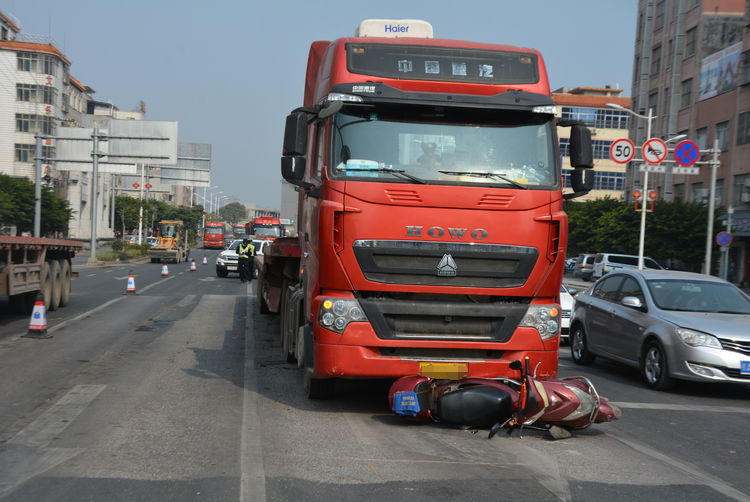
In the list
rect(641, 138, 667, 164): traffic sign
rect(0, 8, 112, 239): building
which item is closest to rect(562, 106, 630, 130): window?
rect(0, 8, 112, 239): building

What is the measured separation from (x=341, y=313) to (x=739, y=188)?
3866cm

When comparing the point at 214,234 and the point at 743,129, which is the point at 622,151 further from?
the point at 214,234

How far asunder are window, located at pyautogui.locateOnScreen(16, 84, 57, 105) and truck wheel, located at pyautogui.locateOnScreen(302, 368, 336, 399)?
6802cm

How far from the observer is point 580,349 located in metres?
11.6

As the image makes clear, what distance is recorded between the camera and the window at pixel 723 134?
40.9m

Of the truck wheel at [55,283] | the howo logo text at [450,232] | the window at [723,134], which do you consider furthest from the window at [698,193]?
the howo logo text at [450,232]

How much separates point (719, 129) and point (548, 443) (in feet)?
136

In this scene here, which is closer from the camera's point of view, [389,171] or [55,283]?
[389,171]

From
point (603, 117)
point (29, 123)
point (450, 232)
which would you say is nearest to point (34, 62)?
point (29, 123)

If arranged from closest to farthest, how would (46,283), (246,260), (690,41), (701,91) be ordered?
(46,283), (246,260), (701,91), (690,41)

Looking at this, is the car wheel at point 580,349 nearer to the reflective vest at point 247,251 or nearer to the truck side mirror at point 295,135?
the truck side mirror at point 295,135

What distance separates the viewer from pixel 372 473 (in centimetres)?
498

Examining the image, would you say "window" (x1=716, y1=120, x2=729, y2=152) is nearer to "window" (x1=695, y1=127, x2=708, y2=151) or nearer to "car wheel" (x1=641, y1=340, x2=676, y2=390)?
"window" (x1=695, y1=127, x2=708, y2=151)

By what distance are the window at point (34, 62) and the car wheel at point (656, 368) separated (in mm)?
68628
